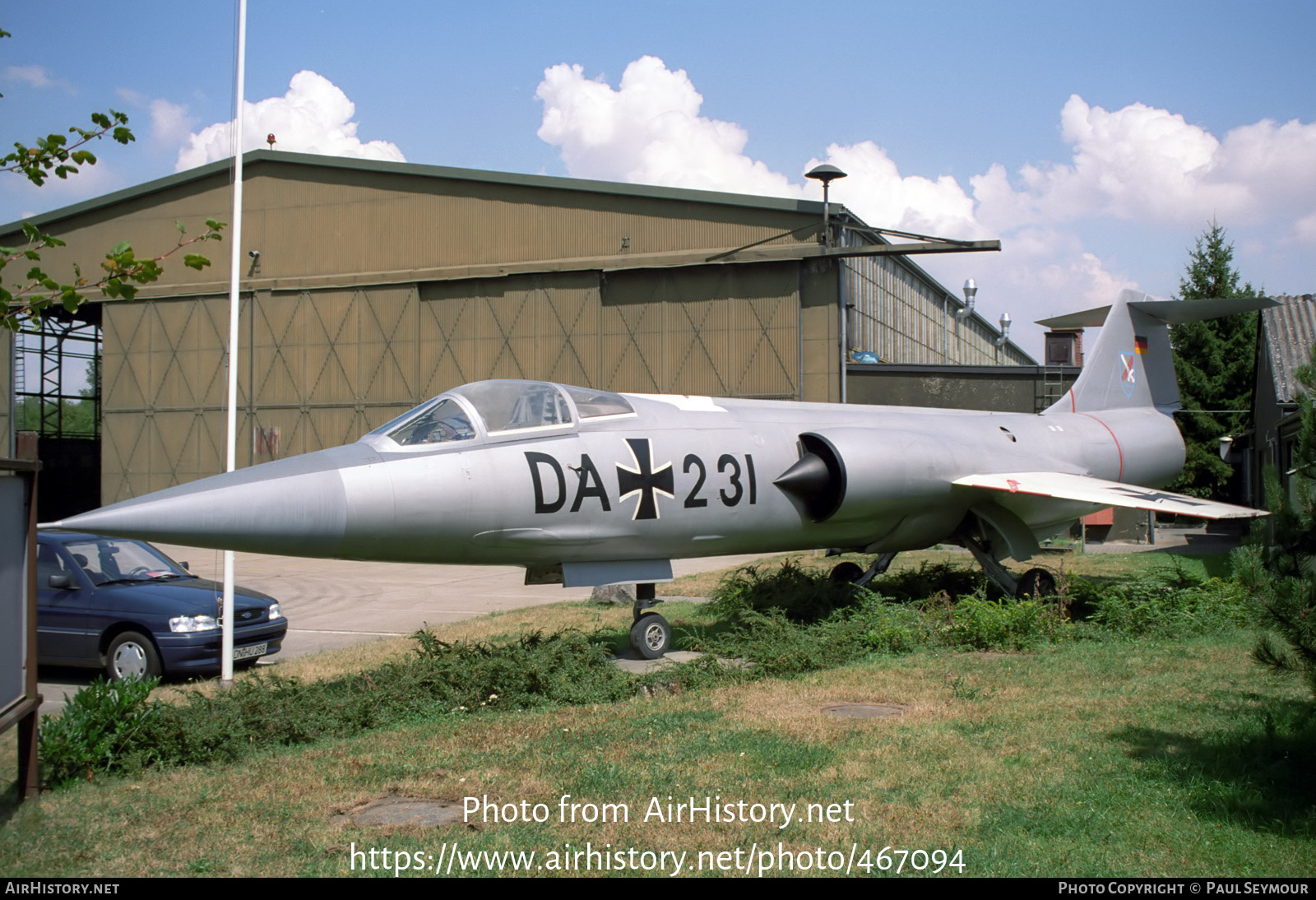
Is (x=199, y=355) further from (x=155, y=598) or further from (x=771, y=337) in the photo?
(x=155, y=598)

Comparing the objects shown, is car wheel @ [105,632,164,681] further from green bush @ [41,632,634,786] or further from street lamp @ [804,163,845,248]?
street lamp @ [804,163,845,248]

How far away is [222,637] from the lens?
9617mm

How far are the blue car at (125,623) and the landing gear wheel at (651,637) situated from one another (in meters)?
4.12

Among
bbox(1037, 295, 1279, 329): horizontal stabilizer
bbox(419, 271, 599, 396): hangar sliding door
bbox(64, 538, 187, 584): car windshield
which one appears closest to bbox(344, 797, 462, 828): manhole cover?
bbox(64, 538, 187, 584): car windshield

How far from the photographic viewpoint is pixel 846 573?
13844mm

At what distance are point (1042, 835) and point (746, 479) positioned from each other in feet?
18.7

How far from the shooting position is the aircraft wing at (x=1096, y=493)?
11.3m

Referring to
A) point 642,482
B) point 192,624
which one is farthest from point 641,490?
point 192,624

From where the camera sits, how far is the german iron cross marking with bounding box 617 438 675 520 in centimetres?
943

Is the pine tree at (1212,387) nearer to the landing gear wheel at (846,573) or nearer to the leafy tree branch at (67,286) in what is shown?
the landing gear wheel at (846,573)

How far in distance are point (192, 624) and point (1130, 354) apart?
1460 centimetres

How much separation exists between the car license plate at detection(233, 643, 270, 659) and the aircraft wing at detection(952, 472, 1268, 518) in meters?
8.00

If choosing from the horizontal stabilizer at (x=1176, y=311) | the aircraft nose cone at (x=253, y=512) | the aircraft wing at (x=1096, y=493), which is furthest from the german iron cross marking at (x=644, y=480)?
the horizontal stabilizer at (x=1176, y=311)

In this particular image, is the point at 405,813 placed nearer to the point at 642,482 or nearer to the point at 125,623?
the point at 642,482
